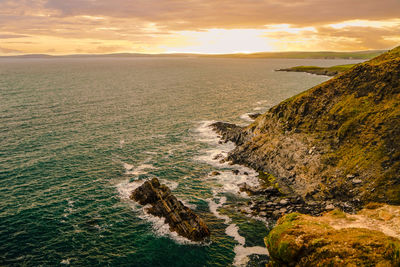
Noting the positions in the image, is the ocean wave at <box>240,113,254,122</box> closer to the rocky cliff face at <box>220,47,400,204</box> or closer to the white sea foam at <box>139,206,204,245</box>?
the rocky cliff face at <box>220,47,400,204</box>

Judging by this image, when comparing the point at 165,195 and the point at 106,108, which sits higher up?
the point at 106,108

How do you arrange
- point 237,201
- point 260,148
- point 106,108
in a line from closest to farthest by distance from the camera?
point 237,201, point 260,148, point 106,108

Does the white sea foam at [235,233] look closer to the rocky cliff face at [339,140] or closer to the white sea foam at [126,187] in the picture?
the rocky cliff face at [339,140]

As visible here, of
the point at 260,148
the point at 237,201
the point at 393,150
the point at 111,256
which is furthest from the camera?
the point at 260,148

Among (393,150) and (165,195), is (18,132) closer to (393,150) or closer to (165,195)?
(165,195)

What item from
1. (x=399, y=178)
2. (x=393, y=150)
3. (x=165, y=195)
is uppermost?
(x=393, y=150)

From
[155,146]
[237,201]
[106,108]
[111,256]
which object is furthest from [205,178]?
[106,108]

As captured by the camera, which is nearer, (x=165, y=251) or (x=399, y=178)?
(x=165, y=251)
